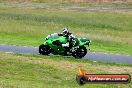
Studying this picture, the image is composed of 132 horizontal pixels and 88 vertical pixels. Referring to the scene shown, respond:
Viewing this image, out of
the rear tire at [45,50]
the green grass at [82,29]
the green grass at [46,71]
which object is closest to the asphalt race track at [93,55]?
the rear tire at [45,50]

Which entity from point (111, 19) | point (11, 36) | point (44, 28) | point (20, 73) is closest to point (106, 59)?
point (20, 73)

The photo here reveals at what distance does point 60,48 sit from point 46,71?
659 cm

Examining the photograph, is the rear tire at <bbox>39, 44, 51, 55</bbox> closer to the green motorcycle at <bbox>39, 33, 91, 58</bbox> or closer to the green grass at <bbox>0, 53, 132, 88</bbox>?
the green motorcycle at <bbox>39, 33, 91, 58</bbox>

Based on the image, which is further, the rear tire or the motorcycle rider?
the rear tire

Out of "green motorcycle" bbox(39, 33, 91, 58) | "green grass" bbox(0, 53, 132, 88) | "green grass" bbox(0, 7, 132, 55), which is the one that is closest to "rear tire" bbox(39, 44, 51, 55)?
"green motorcycle" bbox(39, 33, 91, 58)

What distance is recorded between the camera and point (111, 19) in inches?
2096

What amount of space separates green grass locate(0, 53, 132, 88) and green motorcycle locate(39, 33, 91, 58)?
1363mm

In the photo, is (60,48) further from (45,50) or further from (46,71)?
(46,71)

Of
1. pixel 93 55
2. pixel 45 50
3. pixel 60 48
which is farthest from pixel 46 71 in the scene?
pixel 93 55

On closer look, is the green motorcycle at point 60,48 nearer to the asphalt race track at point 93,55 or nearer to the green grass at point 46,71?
the asphalt race track at point 93,55

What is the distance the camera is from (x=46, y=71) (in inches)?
725

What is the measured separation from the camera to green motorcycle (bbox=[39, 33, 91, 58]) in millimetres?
24641

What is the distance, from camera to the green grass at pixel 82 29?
33.1 meters

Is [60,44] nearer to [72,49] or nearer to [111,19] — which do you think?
[72,49]
